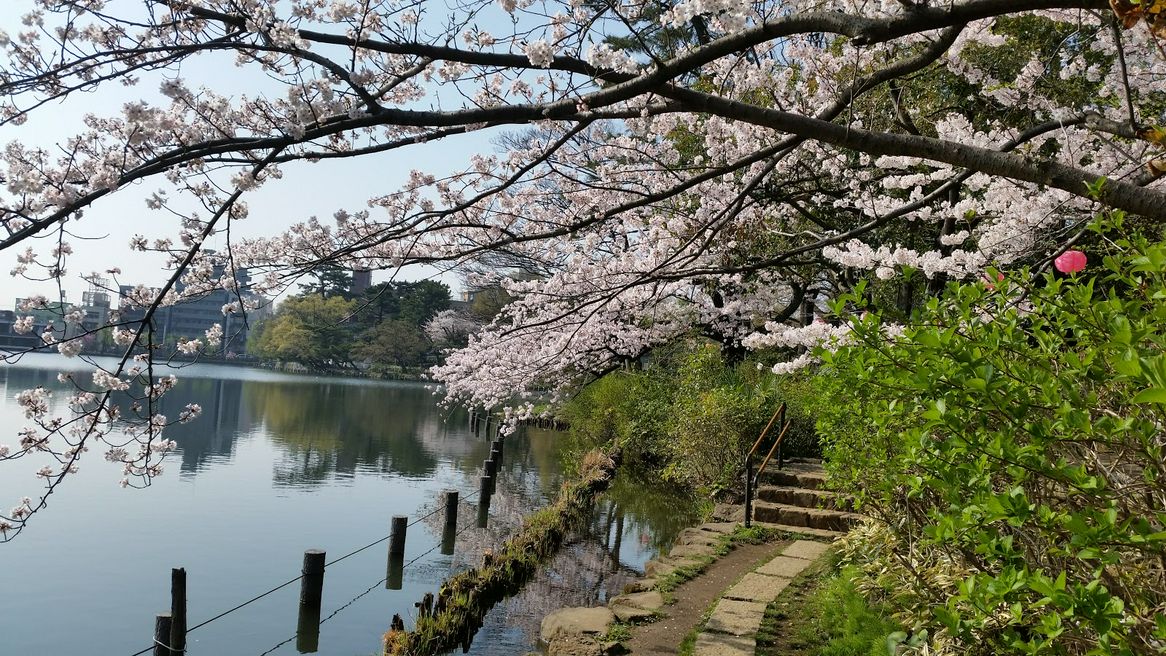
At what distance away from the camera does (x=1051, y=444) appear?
2268 mm

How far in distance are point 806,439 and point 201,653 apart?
7.99 m

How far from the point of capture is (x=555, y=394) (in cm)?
1702

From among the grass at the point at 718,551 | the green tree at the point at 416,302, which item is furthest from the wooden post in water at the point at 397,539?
the green tree at the point at 416,302

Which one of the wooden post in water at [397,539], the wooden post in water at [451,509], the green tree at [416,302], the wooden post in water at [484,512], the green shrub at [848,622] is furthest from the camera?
the green tree at [416,302]

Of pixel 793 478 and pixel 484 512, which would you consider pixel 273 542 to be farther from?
pixel 793 478

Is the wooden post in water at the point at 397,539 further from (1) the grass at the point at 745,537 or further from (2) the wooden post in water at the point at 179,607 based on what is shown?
(1) the grass at the point at 745,537

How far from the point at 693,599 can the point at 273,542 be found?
22.9 feet

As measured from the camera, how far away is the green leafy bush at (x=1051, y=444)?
173cm

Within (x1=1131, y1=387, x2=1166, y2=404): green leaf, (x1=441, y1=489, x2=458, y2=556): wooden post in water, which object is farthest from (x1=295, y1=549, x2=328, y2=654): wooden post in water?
(x1=1131, y1=387, x2=1166, y2=404): green leaf

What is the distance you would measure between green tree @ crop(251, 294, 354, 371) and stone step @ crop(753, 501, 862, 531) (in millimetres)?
43629

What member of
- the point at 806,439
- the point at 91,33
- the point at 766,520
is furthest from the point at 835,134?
the point at 806,439

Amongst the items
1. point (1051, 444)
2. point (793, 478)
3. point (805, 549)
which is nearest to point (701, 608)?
point (805, 549)

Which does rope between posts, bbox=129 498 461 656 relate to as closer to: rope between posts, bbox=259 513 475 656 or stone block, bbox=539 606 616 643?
rope between posts, bbox=259 513 475 656

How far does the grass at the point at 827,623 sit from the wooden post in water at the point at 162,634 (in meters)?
4.53
